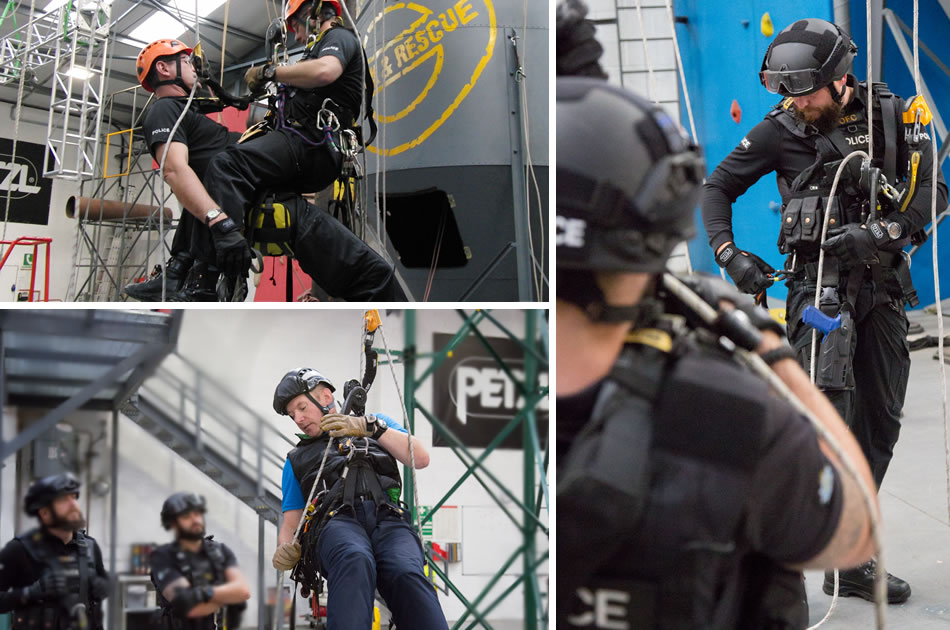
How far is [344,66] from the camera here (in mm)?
1595

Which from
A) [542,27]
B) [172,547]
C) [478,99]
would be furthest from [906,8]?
[172,547]

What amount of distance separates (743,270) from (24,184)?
2.39 meters

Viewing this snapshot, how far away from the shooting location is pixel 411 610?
1.48 m

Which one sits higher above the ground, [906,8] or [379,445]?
[906,8]

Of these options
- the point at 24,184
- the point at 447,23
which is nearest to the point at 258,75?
the point at 447,23

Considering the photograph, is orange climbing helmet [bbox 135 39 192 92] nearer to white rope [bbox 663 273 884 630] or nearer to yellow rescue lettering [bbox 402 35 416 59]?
yellow rescue lettering [bbox 402 35 416 59]

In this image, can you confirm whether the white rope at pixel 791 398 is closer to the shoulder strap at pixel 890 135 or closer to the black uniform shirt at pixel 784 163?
the black uniform shirt at pixel 784 163

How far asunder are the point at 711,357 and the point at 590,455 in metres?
0.14

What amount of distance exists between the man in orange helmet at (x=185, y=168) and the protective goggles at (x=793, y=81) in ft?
3.50

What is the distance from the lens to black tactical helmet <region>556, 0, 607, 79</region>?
72cm

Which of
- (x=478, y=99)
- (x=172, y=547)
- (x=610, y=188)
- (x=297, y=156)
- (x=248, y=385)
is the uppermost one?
(x=478, y=99)

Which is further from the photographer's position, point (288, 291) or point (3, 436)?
point (288, 291)

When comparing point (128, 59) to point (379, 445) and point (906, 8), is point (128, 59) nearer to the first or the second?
point (379, 445)

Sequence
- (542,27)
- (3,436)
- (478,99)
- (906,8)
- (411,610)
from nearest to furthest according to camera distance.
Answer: (3,436) < (411,610) < (478,99) < (542,27) < (906,8)
